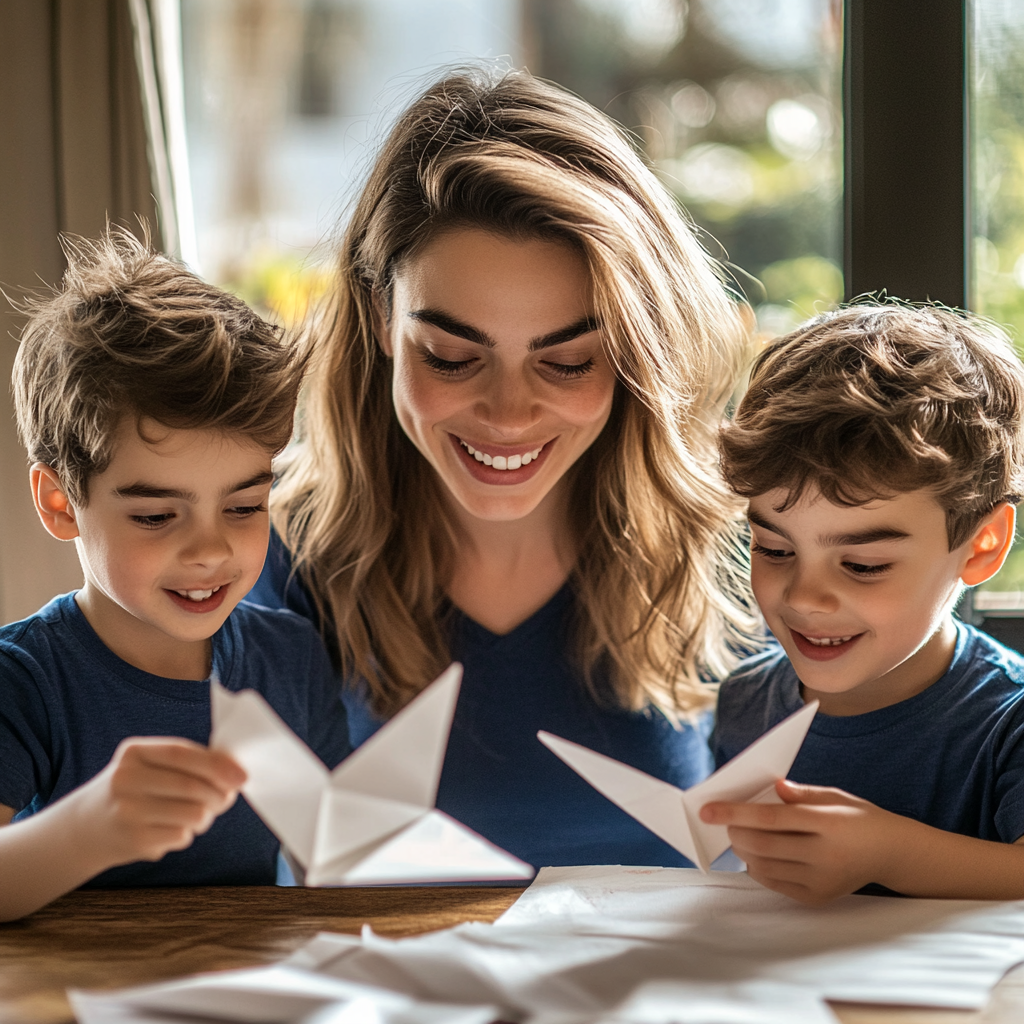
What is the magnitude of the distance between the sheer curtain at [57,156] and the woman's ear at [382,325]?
30.1 inches

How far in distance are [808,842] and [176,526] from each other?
675 mm

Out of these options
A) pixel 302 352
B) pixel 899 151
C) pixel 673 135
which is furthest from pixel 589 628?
pixel 673 135

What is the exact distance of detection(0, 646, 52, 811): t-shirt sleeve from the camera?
3.35 feet

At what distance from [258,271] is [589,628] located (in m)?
1.79

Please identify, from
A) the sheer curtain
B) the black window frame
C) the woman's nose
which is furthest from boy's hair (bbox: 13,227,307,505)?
the black window frame

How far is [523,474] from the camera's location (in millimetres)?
1266

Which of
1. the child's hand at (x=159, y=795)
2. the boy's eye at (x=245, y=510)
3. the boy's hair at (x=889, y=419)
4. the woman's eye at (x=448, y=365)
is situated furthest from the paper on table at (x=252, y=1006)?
the woman's eye at (x=448, y=365)

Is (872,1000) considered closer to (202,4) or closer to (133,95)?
(133,95)

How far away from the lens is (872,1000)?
2.42 ft

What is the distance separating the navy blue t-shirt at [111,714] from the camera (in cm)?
106

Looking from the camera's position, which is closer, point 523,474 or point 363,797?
point 363,797

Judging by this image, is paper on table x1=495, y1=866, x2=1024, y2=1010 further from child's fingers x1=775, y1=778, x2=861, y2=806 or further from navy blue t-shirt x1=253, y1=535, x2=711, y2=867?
navy blue t-shirt x1=253, y1=535, x2=711, y2=867

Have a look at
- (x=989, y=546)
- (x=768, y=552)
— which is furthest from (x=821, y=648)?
(x=989, y=546)

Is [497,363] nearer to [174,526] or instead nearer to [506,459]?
[506,459]
